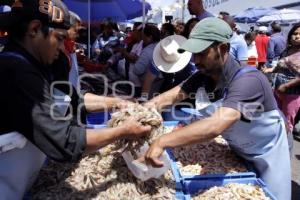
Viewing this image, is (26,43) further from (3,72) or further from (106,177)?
(106,177)

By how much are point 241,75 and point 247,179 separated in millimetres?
640

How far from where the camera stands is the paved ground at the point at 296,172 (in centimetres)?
458

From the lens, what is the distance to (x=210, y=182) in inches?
93.7

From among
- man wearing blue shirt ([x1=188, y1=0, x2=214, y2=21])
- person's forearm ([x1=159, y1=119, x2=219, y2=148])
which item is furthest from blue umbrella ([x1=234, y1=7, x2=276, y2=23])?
person's forearm ([x1=159, y1=119, x2=219, y2=148])

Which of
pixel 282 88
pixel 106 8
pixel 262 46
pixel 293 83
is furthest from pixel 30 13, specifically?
pixel 262 46

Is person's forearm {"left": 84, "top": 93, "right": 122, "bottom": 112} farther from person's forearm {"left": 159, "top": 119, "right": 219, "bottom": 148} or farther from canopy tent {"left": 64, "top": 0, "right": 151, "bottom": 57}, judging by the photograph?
canopy tent {"left": 64, "top": 0, "right": 151, "bottom": 57}

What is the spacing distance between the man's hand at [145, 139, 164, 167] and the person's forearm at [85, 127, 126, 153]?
0.65ft

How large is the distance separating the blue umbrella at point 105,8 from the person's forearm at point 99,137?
29.1 ft

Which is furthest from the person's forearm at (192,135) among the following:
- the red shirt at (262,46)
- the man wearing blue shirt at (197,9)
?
the red shirt at (262,46)

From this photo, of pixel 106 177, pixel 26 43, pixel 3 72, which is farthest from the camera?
pixel 106 177

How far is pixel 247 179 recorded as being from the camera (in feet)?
7.89

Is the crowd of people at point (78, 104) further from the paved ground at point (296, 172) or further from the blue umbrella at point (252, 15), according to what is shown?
the blue umbrella at point (252, 15)

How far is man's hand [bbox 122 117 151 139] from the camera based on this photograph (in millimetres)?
2078

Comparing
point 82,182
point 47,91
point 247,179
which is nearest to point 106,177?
point 82,182
